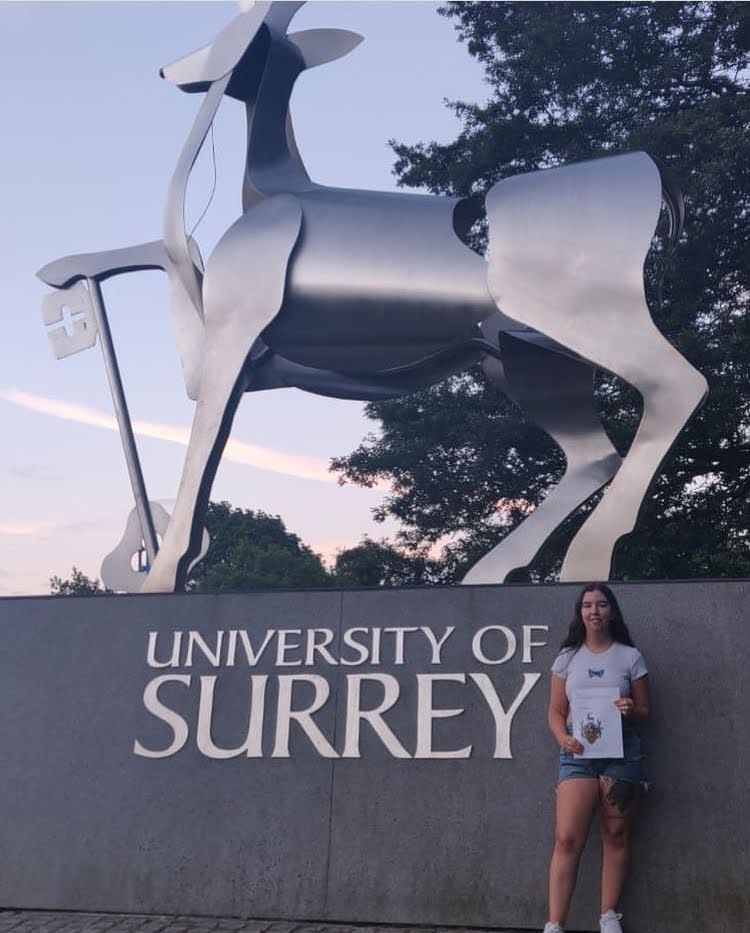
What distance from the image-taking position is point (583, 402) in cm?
702

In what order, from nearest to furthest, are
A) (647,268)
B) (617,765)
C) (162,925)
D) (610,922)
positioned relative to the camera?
1. (610,922)
2. (617,765)
3. (162,925)
4. (647,268)

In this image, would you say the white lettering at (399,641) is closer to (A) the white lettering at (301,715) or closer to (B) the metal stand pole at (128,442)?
(A) the white lettering at (301,715)

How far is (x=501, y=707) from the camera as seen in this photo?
5684 millimetres

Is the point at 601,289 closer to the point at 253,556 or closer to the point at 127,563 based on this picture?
the point at 127,563

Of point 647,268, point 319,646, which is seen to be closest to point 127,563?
point 319,646

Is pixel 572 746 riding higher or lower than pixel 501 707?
lower

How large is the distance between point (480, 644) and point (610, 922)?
1545 mm

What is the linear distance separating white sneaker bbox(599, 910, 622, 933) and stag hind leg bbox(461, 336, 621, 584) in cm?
217

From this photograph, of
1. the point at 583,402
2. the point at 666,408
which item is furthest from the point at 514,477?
the point at 666,408

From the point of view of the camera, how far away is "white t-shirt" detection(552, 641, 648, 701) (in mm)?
4984

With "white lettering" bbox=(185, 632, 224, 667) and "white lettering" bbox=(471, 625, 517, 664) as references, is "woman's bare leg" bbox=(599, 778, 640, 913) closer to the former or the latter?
"white lettering" bbox=(471, 625, 517, 664)

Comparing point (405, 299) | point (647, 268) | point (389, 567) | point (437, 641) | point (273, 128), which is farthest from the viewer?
point (389, 567)

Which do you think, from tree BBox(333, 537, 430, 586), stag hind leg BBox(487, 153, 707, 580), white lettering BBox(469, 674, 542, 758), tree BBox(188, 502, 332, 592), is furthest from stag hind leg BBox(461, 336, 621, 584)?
tree BBox(188, 502, 332, 592)

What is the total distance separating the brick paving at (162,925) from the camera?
212 inches
